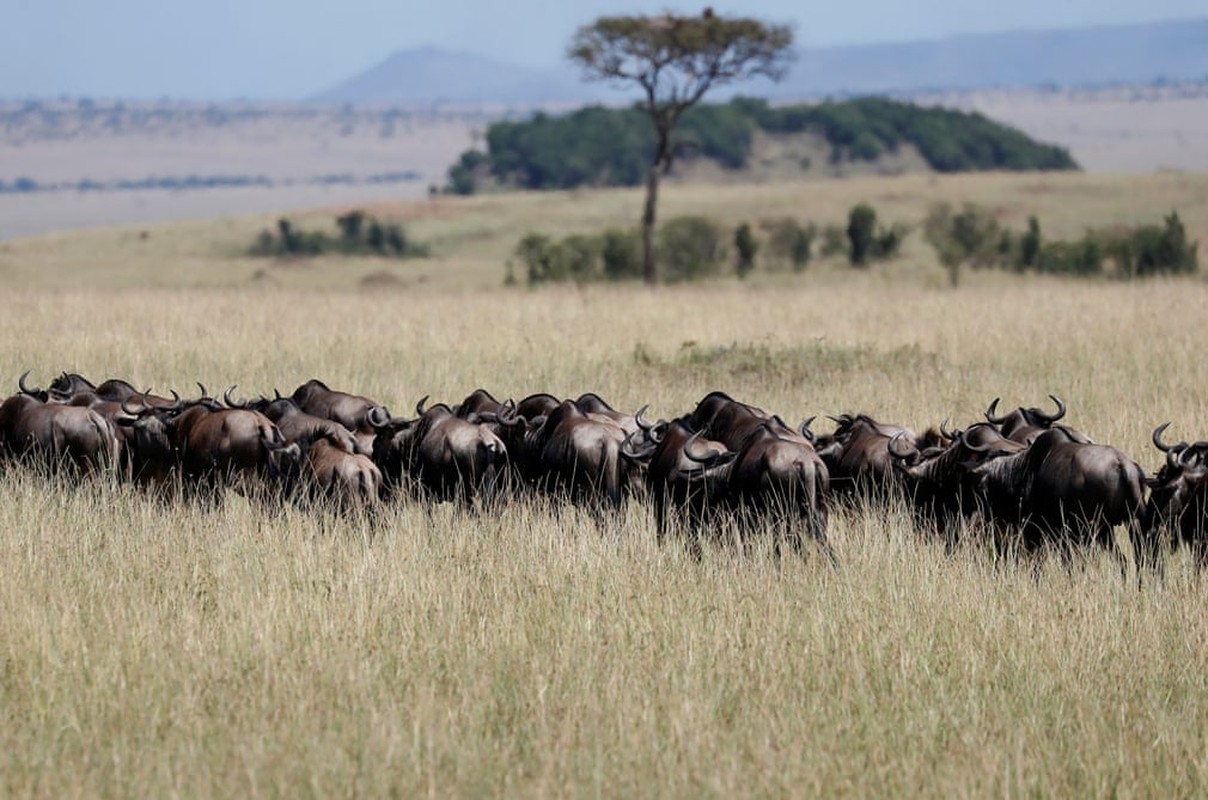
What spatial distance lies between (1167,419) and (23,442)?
7767 millimetres

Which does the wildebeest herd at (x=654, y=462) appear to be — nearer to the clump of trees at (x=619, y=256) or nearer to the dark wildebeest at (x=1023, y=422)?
the dark wildebeest at (x=1023, y=422)

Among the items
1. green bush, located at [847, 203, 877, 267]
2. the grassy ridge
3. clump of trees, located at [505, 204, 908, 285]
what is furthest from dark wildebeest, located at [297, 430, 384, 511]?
green bush, located at [847, 203, 877, 267]

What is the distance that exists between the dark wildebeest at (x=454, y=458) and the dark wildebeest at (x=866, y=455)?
6.16 feet

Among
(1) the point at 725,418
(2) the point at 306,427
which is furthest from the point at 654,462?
(2) the point at 306,427

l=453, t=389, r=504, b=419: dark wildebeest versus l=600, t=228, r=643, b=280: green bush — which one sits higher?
l=453, t=389, r=504, b=419: dark wildebeest

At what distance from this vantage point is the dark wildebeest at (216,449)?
9.81 meters

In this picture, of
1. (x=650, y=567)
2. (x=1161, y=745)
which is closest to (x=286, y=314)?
(x=650, y=567)

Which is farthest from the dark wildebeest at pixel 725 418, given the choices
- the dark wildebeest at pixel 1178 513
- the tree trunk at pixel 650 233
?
the tree trunk at pixel 650 233

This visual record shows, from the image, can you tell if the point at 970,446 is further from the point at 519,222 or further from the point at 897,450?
the point at 519,222

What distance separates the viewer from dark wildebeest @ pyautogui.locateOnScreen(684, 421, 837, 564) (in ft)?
27.9

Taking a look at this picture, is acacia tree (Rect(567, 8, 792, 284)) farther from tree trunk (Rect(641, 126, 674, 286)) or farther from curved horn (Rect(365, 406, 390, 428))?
curved horn (Rect(365, 406, 390, 428))

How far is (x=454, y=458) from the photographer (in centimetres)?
1004

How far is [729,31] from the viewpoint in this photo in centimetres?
3509

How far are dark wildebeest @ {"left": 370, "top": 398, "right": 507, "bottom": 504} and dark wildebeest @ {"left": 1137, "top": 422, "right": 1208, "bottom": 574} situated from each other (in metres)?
3.58
